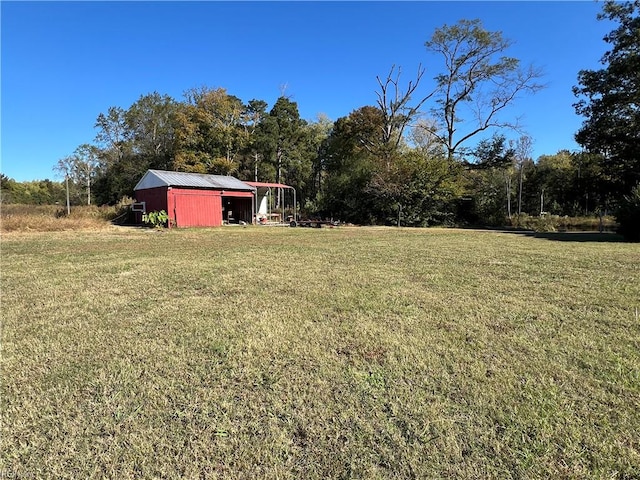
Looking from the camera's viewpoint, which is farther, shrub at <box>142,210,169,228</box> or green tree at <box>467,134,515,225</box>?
green tree at <box>467,134,515,225</box>

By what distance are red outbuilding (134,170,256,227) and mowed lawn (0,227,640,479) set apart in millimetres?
13867

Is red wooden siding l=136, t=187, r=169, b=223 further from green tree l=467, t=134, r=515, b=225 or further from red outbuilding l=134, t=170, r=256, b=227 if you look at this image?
green tree l=467, t=134, r=515, b=225

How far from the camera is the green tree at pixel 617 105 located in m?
17.5

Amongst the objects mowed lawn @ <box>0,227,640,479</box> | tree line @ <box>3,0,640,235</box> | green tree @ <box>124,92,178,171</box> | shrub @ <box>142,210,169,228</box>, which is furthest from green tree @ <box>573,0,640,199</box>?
green tree @ <box>124,92,178,171</box>

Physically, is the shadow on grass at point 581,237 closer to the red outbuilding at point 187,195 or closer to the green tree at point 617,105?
the green tree at point 617,105

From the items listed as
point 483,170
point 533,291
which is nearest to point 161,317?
point 533,291

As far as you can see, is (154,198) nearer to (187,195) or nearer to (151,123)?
(187,195)

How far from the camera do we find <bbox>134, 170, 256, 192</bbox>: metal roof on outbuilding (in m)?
18.4

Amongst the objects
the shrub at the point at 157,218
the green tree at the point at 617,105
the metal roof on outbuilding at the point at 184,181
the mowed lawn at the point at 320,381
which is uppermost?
the green tree at the point at 617,105

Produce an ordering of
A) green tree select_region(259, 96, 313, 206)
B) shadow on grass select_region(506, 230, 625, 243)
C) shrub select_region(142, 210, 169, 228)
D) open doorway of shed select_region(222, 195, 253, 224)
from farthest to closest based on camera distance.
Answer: green tree select_region(259, 96, 313, 206) < open doorway of shed select_region(222, 195, 253, 224) < shrub select_region(142, 210, 169, 228) < shadow on grass select_region(506, 230, 625, 243)

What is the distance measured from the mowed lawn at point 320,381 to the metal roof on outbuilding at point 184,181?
14371 mm

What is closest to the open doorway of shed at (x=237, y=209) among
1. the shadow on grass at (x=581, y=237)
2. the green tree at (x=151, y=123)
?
the green tree at (x=151, y=123)

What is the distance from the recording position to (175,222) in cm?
1819

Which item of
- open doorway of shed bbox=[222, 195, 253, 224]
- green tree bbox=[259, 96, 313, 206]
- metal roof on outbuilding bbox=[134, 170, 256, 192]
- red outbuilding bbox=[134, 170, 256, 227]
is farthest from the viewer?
green tree bbox=[259, 96, 313, 206]
